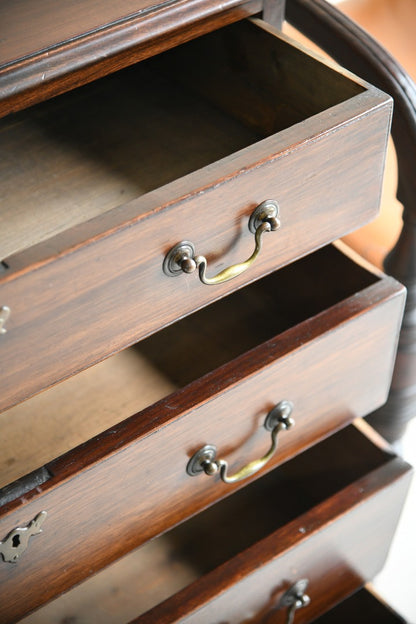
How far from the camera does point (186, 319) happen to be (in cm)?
86

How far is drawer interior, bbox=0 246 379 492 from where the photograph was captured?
0.71m

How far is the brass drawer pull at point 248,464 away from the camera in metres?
0.69

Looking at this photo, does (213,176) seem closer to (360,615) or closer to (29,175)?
(29,175)

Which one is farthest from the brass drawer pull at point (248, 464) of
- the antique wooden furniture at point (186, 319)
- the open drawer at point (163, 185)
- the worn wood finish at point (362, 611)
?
the worn wood finish at point (362, 611)

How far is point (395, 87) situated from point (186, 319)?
29 cm

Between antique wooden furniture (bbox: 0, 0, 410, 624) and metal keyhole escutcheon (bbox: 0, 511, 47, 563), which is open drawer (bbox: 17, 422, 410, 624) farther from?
metal keyhole escutcheon (bbox: 0, 511, 47, 563)

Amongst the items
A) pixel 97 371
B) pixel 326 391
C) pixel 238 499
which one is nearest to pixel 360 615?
pixel 238 499

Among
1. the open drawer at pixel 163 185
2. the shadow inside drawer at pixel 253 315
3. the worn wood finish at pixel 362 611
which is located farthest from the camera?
the worn wood finish at pixel 362 611

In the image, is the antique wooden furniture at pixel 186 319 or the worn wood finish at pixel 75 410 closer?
the antique wooden furniture at pixel 186 319

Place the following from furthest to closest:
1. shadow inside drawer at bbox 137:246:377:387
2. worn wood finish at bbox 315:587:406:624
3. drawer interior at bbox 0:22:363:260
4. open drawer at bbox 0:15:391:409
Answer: worn wood finish at bbox 315:587:406:624
shadow inside drawer at bbox 137:246:377:387
drawer interior at bbox 0:22:363:260
open drawer at bbox 0:15:391:409

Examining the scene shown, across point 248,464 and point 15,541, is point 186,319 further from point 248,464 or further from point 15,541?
point 15,541

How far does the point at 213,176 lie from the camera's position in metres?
0.56

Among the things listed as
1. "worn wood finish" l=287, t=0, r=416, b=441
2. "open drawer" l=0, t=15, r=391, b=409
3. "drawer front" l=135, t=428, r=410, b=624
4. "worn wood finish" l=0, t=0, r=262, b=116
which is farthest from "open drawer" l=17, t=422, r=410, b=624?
"worn wood finish" l=0, t=0, r=262, b=116

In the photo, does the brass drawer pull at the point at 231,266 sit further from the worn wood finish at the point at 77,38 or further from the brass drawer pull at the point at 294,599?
the brass drawer pull at the point at 294,599
